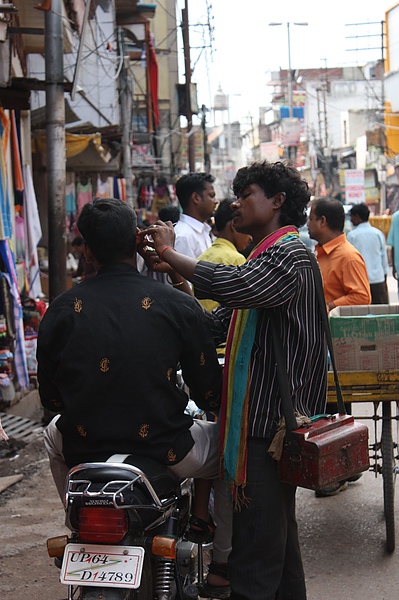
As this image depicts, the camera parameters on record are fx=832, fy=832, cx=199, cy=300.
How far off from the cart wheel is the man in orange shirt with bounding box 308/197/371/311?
3.30 ft

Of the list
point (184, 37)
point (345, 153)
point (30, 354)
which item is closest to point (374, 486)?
point (30, 354)

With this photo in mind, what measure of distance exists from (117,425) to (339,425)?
0.90 m

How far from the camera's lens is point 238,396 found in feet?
10.2

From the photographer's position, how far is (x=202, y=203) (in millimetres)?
5867

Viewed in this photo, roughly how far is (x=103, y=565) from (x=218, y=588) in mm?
797

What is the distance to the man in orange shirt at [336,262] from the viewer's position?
567 cm

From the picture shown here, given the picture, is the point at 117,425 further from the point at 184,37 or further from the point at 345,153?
the point at 345,153

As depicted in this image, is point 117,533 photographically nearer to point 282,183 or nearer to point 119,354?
point 119,354

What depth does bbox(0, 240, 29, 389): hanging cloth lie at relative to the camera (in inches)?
309

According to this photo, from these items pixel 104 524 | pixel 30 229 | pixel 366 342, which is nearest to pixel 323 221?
pixel 366 342

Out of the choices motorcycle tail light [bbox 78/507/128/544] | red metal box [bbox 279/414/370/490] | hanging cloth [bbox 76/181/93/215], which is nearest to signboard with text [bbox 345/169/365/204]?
hanging cloth [bbox 76/181/93/215]

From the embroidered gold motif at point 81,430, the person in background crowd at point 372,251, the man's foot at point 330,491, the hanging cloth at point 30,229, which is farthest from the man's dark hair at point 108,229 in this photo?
the person in background crowd at point 372,251

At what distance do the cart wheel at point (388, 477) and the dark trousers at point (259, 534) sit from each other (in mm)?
1702

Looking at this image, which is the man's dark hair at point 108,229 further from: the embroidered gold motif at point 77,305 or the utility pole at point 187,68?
the utility pole at point 187,68
